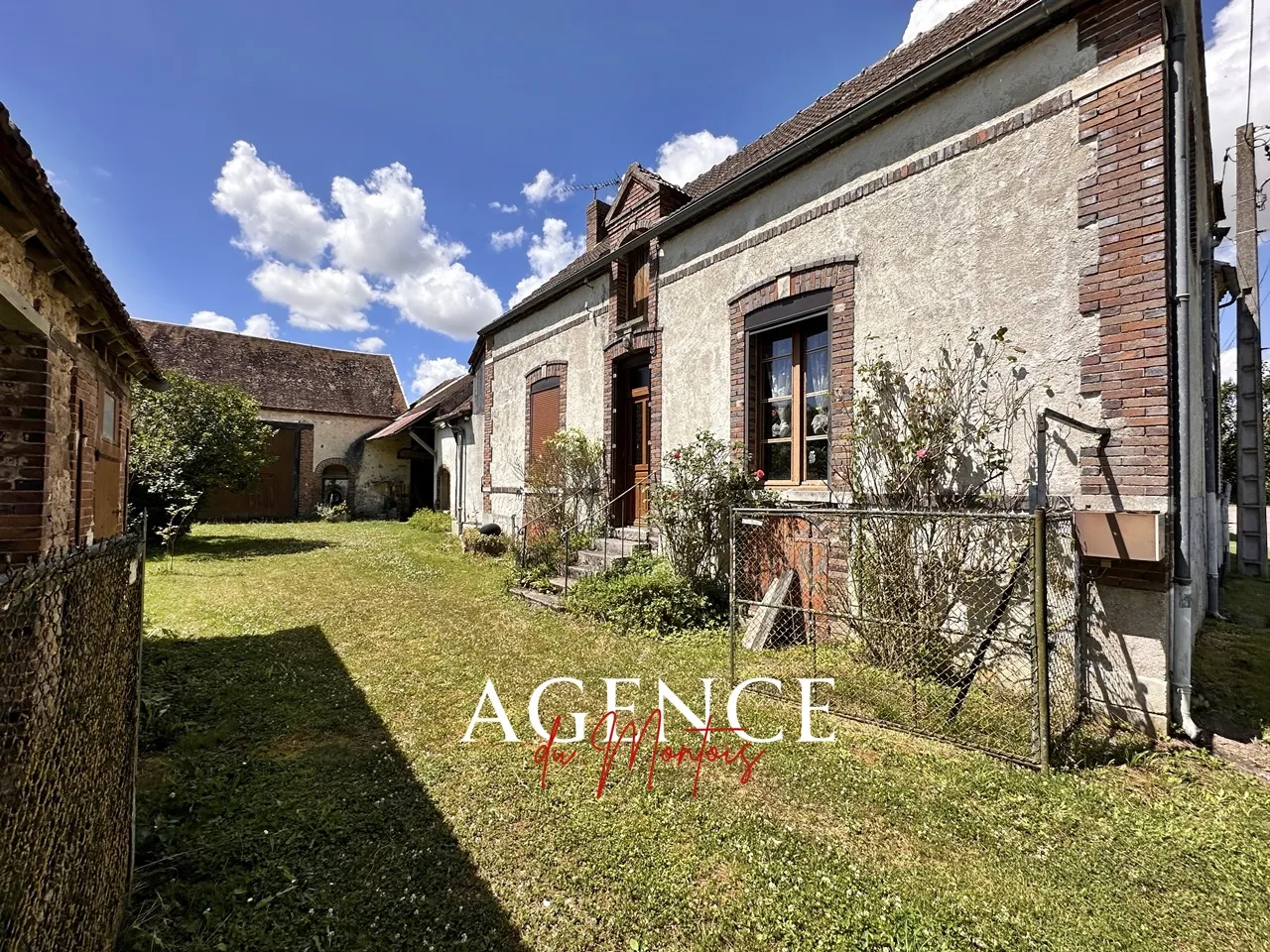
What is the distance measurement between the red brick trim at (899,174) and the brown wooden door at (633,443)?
6.52 feet

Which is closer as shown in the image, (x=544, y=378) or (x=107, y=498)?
(x=107, y=498)

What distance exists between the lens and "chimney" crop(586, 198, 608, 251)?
36.6 feet

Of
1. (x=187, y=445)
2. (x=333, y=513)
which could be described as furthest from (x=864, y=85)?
(x=333, y=513)

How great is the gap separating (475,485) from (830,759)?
12.2 meters

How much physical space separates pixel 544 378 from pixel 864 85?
6.68 metres

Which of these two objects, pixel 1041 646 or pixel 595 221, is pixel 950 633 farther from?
pixel 595 221

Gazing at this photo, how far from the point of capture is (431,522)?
15.8 m

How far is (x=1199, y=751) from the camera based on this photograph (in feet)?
11.3

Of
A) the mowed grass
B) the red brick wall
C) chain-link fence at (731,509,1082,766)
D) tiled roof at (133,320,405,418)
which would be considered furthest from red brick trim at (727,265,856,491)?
tiled roof at (133,320,405,418)

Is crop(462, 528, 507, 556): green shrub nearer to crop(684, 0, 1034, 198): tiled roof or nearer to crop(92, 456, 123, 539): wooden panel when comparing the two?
crop(92, 456, 123, 539): wooden panel

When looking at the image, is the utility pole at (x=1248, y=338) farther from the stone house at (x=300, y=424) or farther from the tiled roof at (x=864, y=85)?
the stone house at (x=300, y=424)

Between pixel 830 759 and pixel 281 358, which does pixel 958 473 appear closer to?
pixel 830 759

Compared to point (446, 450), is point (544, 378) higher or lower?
higher

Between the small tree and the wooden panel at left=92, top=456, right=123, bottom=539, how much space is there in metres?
5.29
